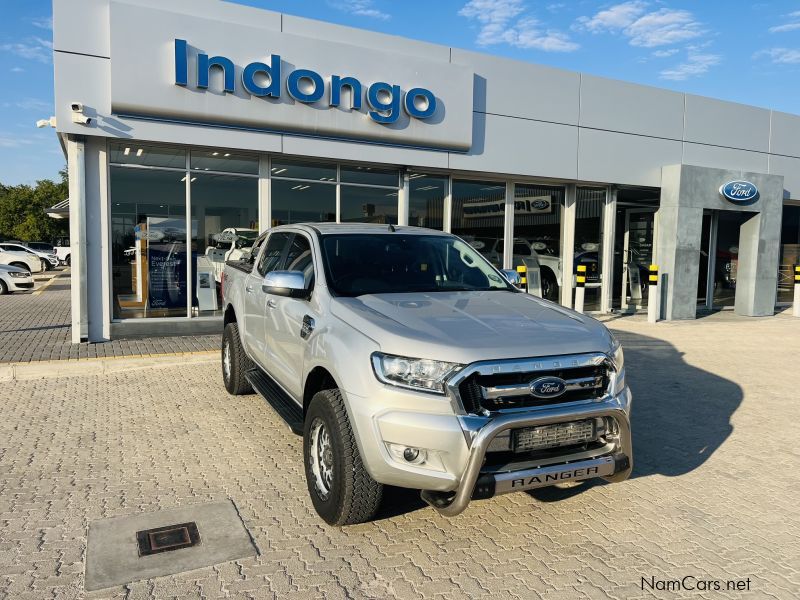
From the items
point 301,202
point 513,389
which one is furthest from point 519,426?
point 301,202

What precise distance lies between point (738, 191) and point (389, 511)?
14.2 m

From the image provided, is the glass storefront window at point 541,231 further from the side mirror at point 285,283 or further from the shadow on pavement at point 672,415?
the side mirror at point 285,283

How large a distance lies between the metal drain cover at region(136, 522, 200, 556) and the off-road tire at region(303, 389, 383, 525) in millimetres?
818

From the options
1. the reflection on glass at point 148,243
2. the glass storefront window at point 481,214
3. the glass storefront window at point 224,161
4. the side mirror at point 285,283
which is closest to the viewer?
the side mirror at point 285,283

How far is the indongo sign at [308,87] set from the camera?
30.7 feet

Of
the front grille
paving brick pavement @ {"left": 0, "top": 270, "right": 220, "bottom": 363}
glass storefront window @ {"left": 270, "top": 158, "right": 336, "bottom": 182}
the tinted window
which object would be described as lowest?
paving brick pavement @ {"left": 0, "top": 270, "right": 220, "bottom": 363}

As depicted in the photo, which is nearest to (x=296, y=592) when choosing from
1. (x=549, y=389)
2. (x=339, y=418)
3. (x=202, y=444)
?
(x=339, y=418)

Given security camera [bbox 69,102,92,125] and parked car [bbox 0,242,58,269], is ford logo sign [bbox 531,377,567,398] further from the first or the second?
parked car [bbox 0,242,58,269]

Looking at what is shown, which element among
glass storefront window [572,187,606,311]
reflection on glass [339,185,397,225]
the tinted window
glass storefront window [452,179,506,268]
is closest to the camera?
the tinted window

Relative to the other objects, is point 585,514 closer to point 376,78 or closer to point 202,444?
point 202,444

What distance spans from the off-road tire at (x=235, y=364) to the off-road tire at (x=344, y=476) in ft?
9.44

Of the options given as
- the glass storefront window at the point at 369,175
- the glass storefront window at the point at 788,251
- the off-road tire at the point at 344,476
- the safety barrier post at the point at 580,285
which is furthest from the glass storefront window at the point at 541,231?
the off-road tire at the point at 344,476

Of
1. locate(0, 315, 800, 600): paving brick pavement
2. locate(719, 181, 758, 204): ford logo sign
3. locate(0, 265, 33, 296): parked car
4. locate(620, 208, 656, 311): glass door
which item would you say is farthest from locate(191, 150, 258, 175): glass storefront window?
locate(0, 265, 33, 296): parked car

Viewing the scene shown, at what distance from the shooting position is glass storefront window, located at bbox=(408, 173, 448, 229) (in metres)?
12.4
